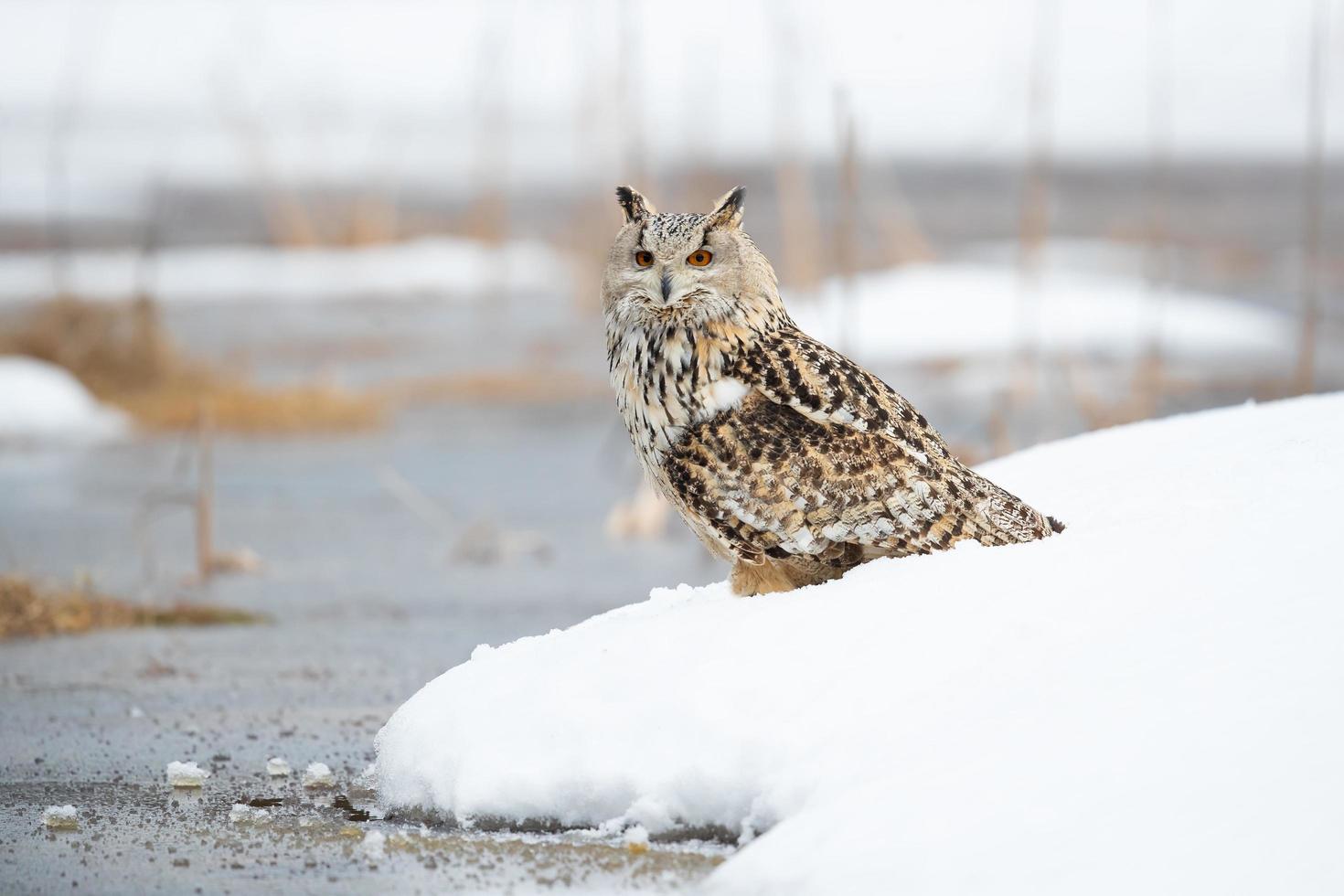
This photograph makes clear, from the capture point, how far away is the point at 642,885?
3.24m

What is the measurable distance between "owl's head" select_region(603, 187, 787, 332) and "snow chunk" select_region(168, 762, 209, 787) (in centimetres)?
160

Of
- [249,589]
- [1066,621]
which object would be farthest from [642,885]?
[249,589]

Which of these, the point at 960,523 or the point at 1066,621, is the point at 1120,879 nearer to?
the point at 1066,621

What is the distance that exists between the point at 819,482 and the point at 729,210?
819 mm

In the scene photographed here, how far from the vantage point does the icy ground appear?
2818 millimetres

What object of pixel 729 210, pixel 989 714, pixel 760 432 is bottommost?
pixel 989 714

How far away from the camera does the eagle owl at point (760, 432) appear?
387cm

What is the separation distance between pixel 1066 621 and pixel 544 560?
394 centimetres

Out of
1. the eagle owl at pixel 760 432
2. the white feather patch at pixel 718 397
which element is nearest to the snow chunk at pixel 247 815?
the eagle owl at pixel 760 432

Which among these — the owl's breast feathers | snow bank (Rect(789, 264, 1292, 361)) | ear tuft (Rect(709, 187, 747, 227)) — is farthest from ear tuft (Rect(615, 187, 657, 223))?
snow bank (Rect(789, 264, 1292, 361))

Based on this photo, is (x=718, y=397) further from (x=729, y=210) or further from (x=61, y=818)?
(x=61, y=818)

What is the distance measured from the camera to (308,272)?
15.3 m

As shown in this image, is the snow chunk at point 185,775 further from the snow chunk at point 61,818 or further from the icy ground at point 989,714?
the icy ground at point 989,714

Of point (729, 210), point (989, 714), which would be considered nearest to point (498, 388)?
point (729, 210)
